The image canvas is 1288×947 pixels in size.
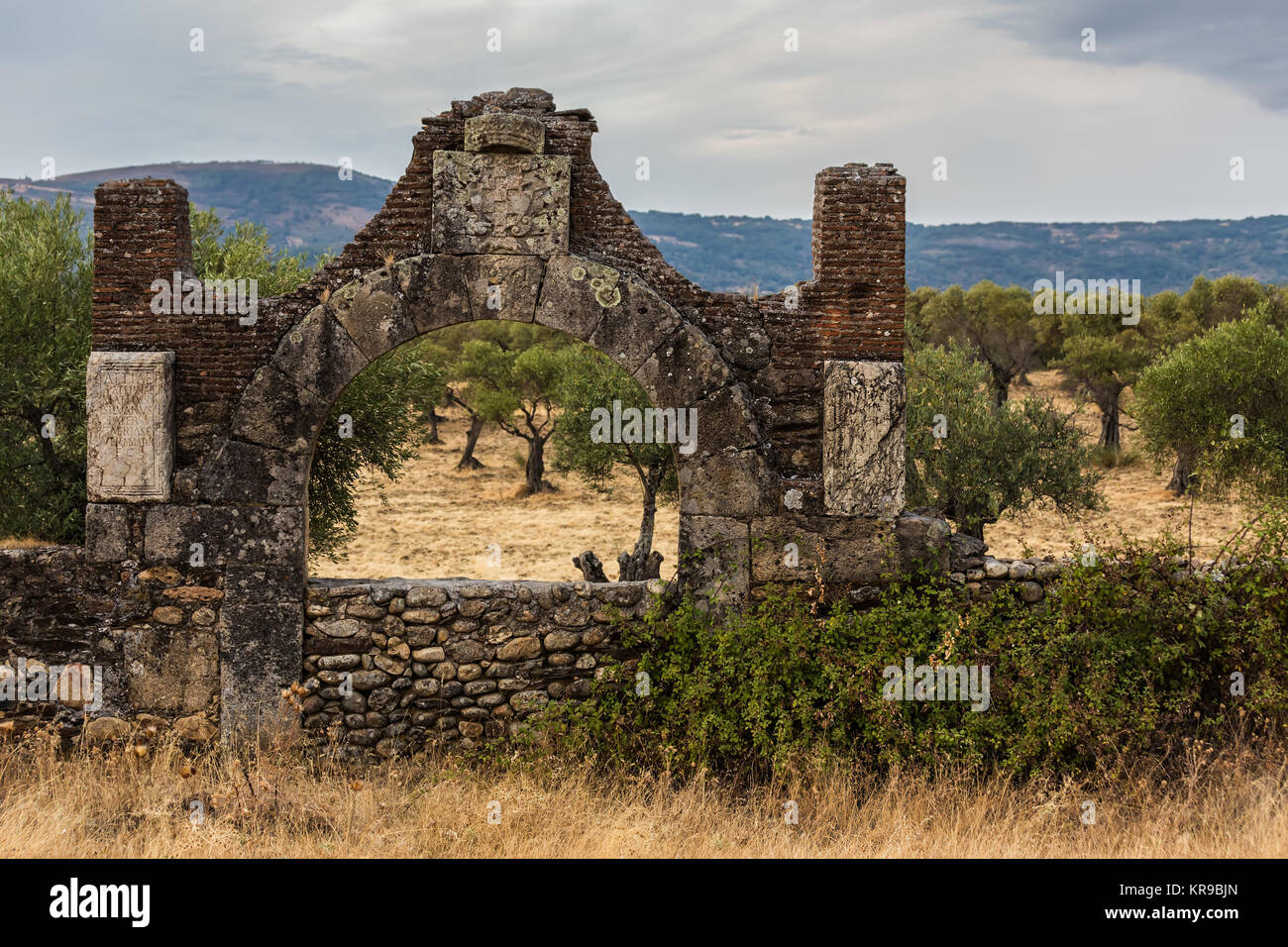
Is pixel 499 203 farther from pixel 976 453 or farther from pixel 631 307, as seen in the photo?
pixel 976 453

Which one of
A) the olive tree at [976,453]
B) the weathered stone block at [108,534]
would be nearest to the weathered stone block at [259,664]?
the weathered stone block at [108,534]

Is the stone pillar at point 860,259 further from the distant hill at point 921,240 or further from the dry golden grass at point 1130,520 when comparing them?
the distant hill at point 921,240

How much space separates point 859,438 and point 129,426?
4876 millimetres

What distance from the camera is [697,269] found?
144 meters

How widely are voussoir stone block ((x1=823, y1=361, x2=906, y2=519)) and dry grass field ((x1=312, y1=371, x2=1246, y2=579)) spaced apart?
28.7 feet

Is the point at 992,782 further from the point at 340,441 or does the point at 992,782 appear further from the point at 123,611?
the point at 340,441

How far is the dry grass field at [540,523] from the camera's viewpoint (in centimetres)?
1762

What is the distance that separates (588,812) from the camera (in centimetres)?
573

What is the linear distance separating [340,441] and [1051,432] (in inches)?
415

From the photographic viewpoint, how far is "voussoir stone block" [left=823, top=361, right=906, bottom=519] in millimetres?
6730

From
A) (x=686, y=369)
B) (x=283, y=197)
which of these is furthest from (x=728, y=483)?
(x=283, y=197)

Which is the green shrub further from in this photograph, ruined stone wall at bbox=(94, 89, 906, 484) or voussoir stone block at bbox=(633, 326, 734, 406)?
voussoir stone block at bbox=(633, 326, 734, 406)

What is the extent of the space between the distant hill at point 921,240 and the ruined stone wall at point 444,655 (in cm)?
12620

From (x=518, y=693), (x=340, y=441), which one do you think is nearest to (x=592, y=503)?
(x=340, y=441)
